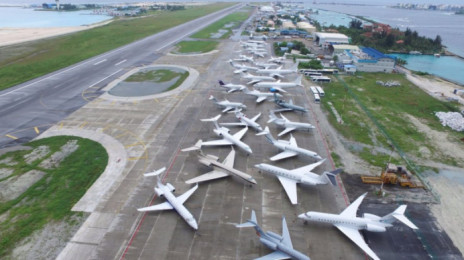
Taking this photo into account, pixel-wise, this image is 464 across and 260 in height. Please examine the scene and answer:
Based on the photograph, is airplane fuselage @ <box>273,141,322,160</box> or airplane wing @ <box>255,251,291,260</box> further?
airplane fuselage @ <box>273,141,322,160</box>

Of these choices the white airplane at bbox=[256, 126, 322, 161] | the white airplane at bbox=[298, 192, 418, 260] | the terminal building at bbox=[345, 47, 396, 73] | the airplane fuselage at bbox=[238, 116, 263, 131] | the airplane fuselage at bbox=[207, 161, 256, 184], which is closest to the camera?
the white airplane at bbox=[298, 192, 418, 260]

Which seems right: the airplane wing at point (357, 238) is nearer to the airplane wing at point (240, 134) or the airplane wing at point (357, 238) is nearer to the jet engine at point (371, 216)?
the jet engine at point (371, 216)

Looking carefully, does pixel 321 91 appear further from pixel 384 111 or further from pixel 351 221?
pixel 351 221

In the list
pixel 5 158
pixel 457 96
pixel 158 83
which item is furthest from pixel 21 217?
pixel 457 96

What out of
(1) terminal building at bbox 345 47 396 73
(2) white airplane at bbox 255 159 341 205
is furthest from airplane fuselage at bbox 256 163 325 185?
(1) terminal building at bbox 345 47 396 73

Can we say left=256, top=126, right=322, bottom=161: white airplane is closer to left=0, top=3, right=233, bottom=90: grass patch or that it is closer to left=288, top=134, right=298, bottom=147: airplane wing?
left=288, top=134, right=298, bottom=147: airplane wing

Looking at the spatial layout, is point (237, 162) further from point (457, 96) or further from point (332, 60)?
point (332, 60)
